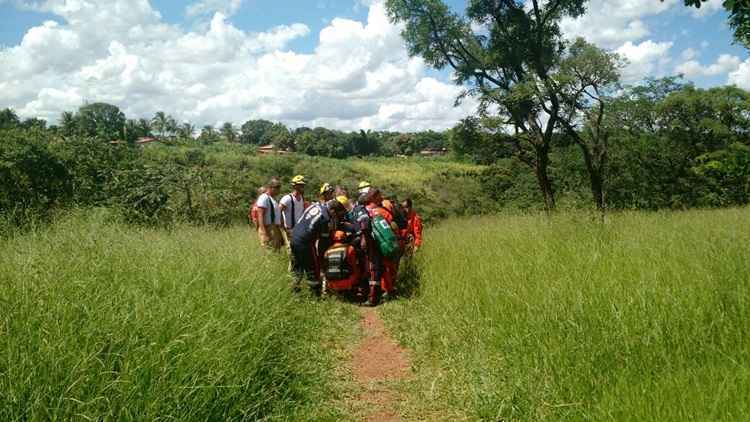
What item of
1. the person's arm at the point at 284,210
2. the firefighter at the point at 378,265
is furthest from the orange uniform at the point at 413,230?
the person's arm at the point at 284,210

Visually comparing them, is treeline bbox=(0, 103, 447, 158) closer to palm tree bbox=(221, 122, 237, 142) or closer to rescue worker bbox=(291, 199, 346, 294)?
palm tree bbox=(221, 122, 237, 142)

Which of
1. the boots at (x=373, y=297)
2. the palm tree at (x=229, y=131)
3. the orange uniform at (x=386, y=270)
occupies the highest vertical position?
the palm tree at (x=229, y=131)

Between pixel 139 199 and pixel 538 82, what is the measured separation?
11501 mm

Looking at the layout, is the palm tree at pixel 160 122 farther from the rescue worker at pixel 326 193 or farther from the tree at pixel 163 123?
the rescue worker at pixel 326 193

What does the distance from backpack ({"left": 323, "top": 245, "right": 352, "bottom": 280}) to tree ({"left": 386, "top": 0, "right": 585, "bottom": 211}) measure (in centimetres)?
909

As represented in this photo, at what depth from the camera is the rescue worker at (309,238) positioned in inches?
237

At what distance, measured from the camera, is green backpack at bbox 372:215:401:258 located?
6.14m

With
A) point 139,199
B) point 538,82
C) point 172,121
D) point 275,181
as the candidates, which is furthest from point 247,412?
point 172,121

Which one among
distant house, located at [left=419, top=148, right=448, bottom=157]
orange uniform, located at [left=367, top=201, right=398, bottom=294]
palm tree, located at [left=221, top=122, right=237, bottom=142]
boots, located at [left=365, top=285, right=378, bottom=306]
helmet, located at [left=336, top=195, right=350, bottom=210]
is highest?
palm tree, located at [left=221, top=122, right=237, bottom=142]

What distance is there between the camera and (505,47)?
554 inches

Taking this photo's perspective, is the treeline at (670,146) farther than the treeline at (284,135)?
No

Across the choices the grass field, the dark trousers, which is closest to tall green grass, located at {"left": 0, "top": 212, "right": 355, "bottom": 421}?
the grass field

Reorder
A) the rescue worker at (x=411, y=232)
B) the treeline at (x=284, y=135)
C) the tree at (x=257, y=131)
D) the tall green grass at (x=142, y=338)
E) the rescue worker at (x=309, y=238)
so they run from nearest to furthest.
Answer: the tall green grass at (x=142, y=338) → the rescue worker at (x=309, y=238) → the rescue worker at (x=411, y=232) → the treeline at (x=284, y=135) → the tree at (x=257, y=131)

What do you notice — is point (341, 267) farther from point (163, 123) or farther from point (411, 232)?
point (163, 123)
